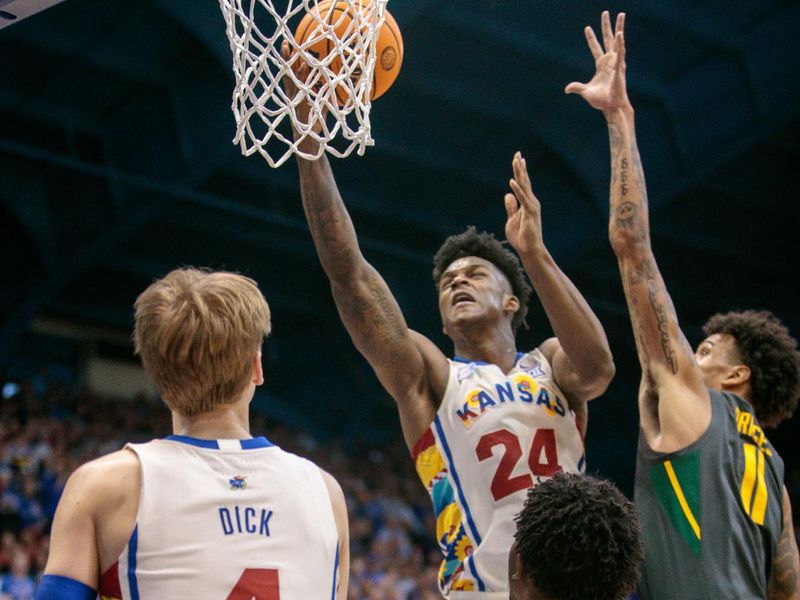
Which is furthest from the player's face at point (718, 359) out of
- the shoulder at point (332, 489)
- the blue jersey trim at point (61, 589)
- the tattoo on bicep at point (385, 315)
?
the blue jersey trim at point (61, 589)

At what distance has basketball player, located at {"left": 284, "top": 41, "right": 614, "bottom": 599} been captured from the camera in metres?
3.53

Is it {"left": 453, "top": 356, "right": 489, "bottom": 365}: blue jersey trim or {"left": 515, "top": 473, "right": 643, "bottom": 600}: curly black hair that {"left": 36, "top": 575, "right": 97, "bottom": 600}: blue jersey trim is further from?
{"left": 453, "top": 356, "right": 489, "bottom": 365}: blue jersey trim

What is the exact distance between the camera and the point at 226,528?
6.73ft

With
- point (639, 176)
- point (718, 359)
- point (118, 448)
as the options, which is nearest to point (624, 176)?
point (639, 176)

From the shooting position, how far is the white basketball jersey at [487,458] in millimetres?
3531

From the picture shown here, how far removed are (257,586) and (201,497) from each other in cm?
19

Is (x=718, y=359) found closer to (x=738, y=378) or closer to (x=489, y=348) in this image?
(x=738, y=378)

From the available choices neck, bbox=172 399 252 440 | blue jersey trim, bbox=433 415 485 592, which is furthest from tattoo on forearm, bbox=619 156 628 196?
neck, bbox=172 399 252 440

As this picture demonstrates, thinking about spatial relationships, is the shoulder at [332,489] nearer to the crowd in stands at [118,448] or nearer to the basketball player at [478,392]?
the basketball player at [478,392]

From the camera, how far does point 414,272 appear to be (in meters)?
13.6

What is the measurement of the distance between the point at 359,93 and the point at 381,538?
898cm

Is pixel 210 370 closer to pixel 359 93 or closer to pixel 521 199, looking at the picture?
pixel 359 93

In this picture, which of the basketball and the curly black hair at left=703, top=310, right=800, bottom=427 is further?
the curly black hair at left=703, top=310, right=800, bottom=427

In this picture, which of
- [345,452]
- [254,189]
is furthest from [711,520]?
[345,452]
